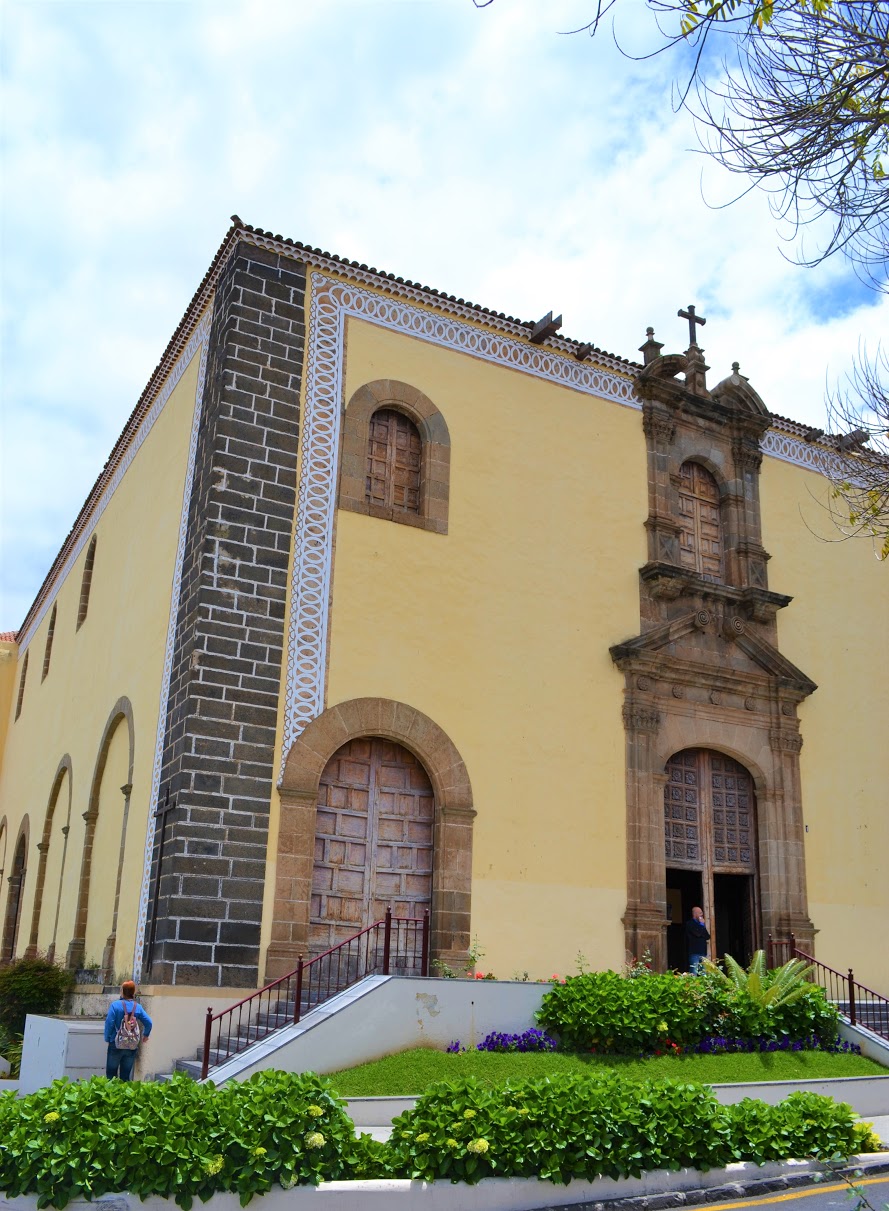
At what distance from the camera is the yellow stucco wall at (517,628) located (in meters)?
13.4

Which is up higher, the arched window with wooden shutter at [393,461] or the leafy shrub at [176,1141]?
the arched window with wooden shutter at [393,461]

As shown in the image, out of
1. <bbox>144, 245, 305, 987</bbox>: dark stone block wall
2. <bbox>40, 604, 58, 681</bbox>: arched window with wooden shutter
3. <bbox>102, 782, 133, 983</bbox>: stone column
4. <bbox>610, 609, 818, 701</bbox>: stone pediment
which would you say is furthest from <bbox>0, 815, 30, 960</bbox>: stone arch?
<bbox>610, 609, 818, 701</bbox>: stone pediment

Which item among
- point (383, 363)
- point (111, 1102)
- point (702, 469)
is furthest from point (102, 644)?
point (111, 1102)

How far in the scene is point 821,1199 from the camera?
7344 mm

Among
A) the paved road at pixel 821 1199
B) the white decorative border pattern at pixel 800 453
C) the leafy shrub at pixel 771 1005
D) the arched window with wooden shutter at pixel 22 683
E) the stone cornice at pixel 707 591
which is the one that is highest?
the white decorative border pattern at pixel 800 453

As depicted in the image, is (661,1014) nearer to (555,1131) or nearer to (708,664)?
(555,1131)

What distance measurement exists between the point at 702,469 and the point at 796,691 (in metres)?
3.37

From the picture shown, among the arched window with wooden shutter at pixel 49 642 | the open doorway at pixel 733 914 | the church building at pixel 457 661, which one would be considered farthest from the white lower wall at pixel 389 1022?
the arched window with wooden shutter at pixel 49 642

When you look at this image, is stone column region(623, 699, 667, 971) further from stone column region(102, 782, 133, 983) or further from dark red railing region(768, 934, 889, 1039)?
stone column region(102, 782, 133, 983)

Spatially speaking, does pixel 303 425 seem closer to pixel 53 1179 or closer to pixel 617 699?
pixel 617 699

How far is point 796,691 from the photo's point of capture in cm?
1630

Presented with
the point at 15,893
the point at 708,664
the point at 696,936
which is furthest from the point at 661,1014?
the point at 15,893

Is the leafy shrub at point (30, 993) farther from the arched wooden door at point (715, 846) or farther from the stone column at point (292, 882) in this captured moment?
the arched wooden door at point (715, 846)

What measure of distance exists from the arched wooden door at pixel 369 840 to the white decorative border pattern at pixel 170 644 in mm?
1722
